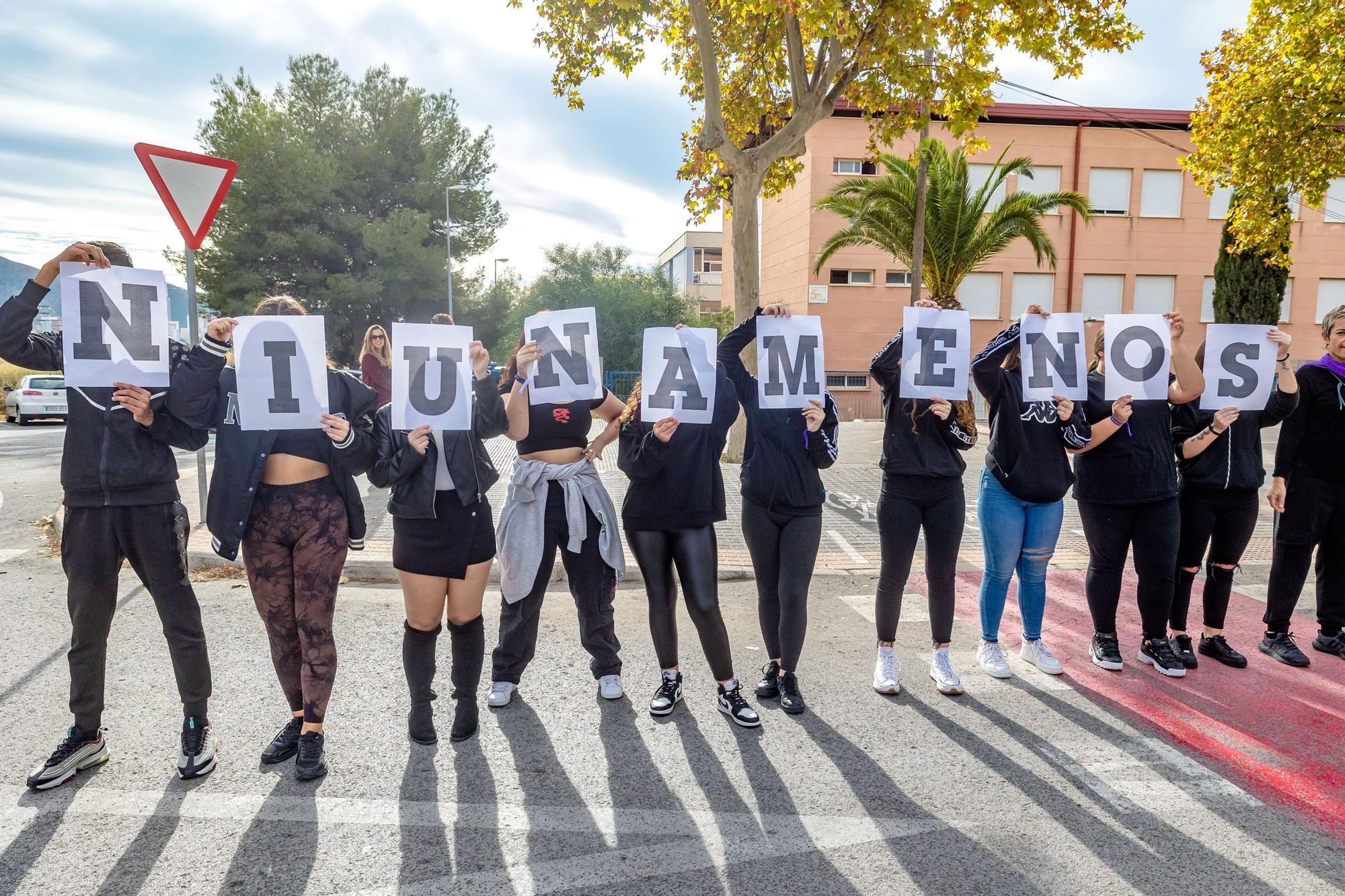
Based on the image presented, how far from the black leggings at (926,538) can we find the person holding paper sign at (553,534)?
1.48 meters

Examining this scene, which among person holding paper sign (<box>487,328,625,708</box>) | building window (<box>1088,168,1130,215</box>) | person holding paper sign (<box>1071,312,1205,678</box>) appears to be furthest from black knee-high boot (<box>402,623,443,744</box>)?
building window (<box>1088,168,1130,215</box>)

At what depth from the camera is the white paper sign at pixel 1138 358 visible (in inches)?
172

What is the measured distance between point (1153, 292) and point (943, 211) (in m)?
15.2

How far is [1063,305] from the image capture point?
28.0 metres

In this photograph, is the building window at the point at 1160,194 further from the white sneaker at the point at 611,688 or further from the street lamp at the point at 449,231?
the white sneaker at the point at 611,688

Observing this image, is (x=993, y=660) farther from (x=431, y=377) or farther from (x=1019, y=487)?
(x=431, y=377)

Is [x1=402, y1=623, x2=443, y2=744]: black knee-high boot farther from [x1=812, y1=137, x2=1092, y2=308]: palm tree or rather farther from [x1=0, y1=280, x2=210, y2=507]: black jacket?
[x1=812, y1=137, x2=1092, y2=308]: palm tree

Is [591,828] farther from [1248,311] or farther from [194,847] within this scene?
[1248,311]

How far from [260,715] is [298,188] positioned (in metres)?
30.4

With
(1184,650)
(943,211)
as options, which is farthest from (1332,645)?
(943,211)

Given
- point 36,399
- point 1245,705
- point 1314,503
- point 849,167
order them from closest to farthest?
1. point 1245,705
2. point 1314,503
3. point 36,399
4. point 849,167

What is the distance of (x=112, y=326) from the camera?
3.32 metres

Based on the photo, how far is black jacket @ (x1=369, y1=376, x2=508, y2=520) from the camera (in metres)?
3.62

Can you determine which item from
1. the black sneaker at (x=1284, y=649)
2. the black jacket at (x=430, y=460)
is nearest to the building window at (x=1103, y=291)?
the black sneaker at (x=1284, y=649)
